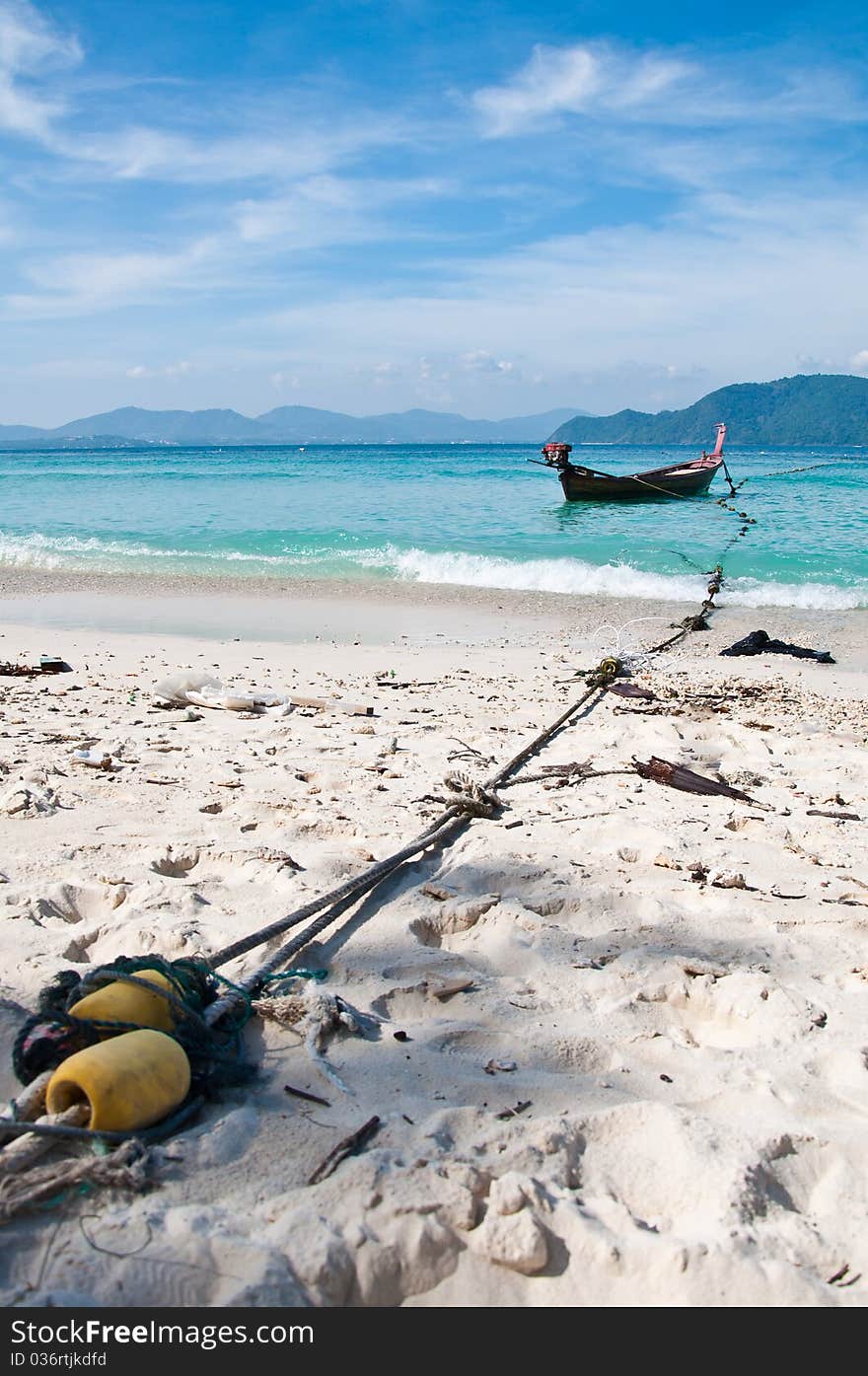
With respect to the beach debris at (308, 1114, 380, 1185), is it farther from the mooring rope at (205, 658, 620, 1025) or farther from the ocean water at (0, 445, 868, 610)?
the ocean water at (0, 445, 868, 610)

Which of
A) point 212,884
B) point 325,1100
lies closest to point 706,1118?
point 325,1100

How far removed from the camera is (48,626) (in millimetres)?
8898

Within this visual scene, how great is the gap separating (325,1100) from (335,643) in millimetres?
6448

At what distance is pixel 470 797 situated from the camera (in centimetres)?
379

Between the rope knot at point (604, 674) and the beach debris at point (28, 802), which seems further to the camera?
the rope knot at point (604, 674)

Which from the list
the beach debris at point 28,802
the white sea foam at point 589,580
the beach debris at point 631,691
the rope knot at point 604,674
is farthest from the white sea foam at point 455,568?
the beach debris at point 28,802

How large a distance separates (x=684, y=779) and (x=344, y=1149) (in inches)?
111

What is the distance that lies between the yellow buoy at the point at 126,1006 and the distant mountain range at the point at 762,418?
108886 mm

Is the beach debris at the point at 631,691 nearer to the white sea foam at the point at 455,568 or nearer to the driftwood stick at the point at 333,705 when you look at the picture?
the driftwood stick at the point at 333,705

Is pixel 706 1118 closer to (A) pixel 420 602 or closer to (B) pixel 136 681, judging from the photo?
(B) pixel 136 681

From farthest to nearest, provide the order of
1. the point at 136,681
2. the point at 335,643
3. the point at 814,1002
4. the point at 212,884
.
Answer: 1. the point at 335,643
2. the point at 136,681
3. the point at 212,884
4. the point at 814,1002

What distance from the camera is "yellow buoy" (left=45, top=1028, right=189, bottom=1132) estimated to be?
179cm

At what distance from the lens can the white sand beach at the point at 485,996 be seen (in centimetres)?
161

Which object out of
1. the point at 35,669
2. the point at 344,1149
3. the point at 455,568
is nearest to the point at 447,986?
the point at 344,1149
